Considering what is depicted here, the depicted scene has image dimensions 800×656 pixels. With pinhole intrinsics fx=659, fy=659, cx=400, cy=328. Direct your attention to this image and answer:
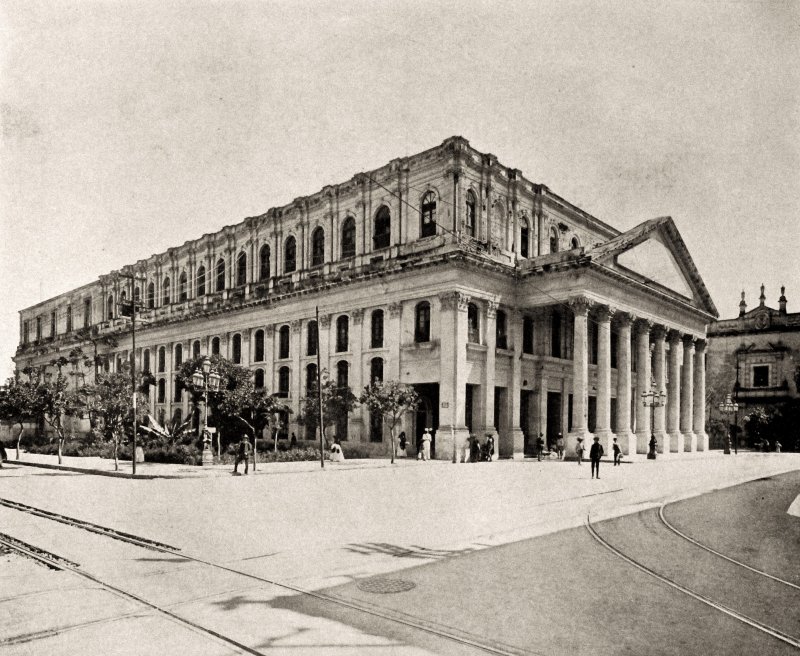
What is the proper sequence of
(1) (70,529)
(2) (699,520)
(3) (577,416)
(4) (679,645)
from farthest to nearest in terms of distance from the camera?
(3) (577,416)
(2) (699,520)
(1) (70,529)
(4) (679,645)

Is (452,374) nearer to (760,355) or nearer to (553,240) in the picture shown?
(553,240)

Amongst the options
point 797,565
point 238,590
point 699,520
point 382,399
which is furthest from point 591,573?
point 382,399

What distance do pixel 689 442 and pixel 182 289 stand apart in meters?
42.4

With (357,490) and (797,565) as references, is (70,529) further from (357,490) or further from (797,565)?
(797,565)

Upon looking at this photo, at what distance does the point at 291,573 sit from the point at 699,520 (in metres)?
9.21

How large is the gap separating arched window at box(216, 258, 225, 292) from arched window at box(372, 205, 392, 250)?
1820 centimetres

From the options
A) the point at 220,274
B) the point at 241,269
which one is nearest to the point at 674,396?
the point at 241,269

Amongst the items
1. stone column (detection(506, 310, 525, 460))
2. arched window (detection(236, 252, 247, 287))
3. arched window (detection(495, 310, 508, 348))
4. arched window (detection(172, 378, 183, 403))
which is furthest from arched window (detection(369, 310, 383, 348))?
arched window (detection(172, 378, 183, 403))

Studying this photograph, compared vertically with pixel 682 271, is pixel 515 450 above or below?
below

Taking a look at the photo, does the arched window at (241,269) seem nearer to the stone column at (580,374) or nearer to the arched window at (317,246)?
the arched window at (317,246)

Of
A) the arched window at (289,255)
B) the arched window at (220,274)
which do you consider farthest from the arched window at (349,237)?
the arched window at (220,274)

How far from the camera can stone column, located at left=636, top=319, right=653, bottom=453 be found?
39.2 meters

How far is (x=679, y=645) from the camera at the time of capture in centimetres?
584

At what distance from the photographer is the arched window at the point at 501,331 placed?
121 feet
